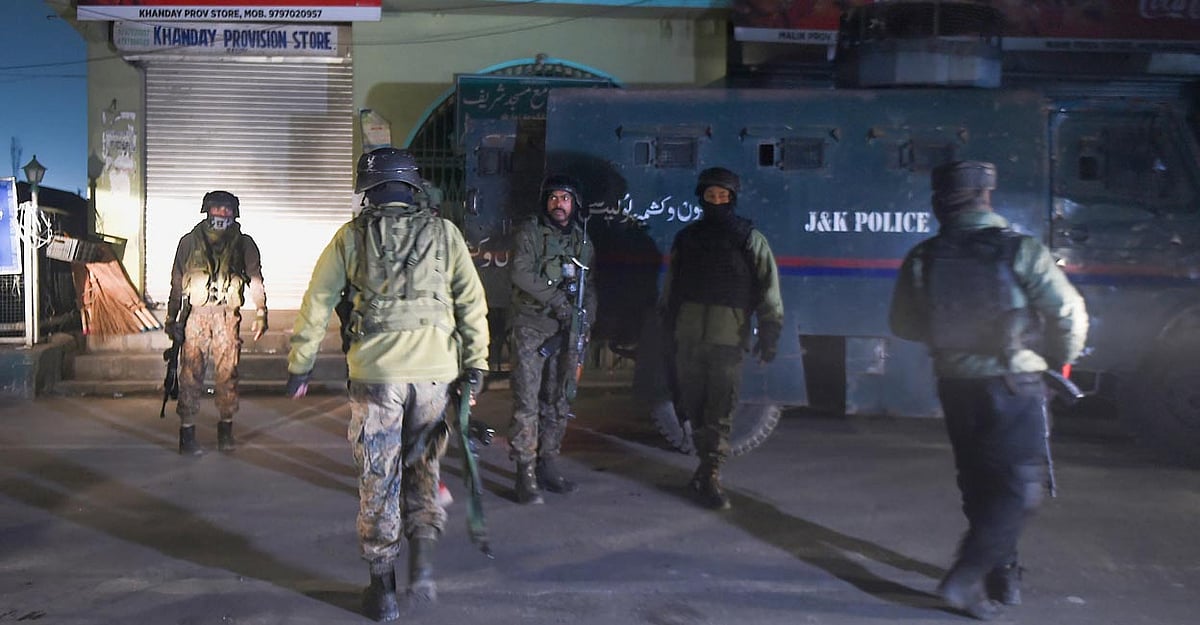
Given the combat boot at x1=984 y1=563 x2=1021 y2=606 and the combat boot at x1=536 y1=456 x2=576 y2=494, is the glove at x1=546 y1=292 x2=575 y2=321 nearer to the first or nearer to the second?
the combat boot at x1=536 y1=456 x2=576 y2=494

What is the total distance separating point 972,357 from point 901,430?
4.28 m

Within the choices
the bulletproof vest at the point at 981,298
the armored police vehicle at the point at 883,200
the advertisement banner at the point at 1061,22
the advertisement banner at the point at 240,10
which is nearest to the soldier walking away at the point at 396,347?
the bulletproof vest at the point at 981,298

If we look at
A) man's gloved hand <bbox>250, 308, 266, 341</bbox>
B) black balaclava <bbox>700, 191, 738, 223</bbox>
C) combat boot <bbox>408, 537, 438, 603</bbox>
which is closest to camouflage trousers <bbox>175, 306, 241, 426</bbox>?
man's gloved hand <bbox>250, 308, 266, 341</bbox>

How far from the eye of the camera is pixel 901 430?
813cm

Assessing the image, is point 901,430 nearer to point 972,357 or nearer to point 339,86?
point 972,357

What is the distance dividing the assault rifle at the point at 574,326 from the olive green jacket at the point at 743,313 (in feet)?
2.11

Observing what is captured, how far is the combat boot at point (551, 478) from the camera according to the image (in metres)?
6.02

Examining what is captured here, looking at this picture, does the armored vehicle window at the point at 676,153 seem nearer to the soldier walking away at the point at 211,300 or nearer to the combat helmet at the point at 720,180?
the combat helmet at the point at 720,180

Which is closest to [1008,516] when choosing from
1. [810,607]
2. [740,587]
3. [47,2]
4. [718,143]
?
[810,607]

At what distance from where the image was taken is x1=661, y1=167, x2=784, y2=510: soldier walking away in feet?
18.3

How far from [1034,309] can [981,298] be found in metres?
0.22

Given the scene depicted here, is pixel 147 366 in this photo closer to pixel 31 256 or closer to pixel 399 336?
pixel 31 256

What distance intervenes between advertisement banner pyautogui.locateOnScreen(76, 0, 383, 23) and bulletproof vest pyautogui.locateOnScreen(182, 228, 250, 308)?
5237 mm

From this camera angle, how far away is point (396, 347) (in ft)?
13.0
